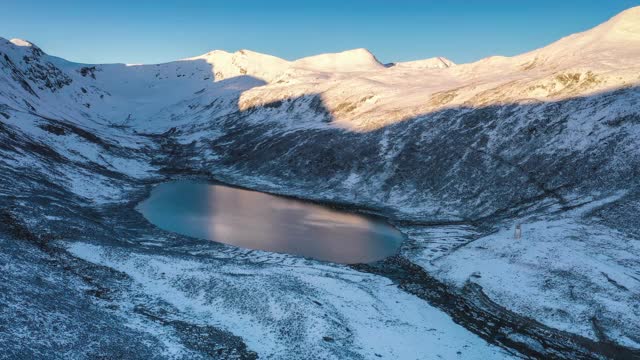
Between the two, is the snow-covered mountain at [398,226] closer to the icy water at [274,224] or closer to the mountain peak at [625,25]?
the mountain peak at [625,25]

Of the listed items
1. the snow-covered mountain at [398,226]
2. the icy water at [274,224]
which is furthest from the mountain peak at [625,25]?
the icy water at [274,224]

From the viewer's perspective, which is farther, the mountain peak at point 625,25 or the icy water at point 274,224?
the mountain peak at point 625,25

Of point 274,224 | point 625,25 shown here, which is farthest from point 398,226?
point 625,25

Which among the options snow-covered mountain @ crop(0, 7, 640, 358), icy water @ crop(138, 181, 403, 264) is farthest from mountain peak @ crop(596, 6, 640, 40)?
icy water @ crop(138, 181, 403, 264)

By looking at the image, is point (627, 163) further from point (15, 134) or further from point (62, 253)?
point (15, 134)

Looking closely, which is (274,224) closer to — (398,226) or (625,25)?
(398,226)

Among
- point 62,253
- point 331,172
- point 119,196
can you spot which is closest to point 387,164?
point 331,172
